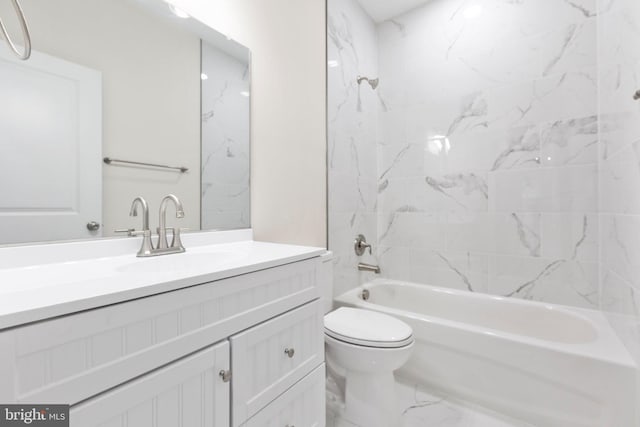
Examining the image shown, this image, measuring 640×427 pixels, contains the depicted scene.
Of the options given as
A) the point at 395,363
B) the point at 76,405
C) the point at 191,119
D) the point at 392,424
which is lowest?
the point at 392,424

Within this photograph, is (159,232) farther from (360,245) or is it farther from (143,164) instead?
(360,245)

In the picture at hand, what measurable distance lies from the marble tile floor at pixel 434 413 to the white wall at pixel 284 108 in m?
0.94

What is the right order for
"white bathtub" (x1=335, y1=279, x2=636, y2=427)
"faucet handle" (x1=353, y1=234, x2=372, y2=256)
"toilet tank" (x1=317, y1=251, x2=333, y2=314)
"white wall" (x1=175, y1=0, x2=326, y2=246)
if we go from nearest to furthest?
"toilet tank" (x1=317, y1=251, x2=333, y2=314), "white bathtub" (x1=335, y1=279, x2=636, y2=427), "white wall" (x1=175, y1=0, x2=326, y2=246), "faucet handle" (x1=353, y1=234, x2=372, y2=256)

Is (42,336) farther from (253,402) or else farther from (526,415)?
(526,415)

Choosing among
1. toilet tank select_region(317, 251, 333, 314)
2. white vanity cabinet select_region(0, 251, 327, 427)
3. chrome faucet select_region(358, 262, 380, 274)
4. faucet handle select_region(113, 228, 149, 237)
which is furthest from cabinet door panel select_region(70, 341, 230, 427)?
chrome faucet select_region(358, 262, 380, 274)

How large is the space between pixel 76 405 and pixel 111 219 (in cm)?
63

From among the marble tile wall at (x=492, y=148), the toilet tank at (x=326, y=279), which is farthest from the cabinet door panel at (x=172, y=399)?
the marble tile wall at (x=492, y=148)

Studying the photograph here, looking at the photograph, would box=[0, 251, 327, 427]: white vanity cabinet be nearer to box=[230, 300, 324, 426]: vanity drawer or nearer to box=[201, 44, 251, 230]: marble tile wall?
box=[230, 300, 324, 426]: vanity drawer

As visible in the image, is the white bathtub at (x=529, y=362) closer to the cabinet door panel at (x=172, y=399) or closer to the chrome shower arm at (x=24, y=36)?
the cabinet door panel at (x=172, y=399)

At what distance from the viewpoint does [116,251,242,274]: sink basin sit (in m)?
0.90

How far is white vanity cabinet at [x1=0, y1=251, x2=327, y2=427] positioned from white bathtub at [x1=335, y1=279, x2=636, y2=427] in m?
0.92

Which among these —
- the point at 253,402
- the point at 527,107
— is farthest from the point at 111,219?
the point at 527,107

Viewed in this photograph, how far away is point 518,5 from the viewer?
75.2 inches

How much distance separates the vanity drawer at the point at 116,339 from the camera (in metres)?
0.45
